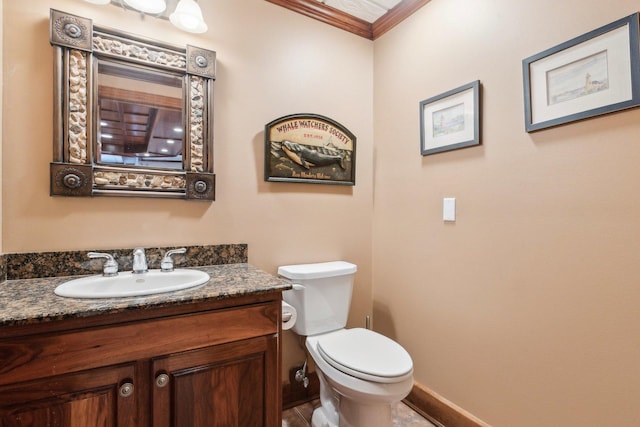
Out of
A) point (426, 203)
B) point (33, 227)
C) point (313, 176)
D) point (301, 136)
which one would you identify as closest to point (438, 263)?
point (426, 203)

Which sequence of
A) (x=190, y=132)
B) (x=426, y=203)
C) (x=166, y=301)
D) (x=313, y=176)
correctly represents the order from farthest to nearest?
(x=313, y=176) → (x=426, y=203) → (x=190, y=132) → (x=166, y=301)

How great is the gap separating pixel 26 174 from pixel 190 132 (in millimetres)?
656

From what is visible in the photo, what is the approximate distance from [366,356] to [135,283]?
1030mm

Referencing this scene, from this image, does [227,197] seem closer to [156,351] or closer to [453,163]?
[156,351]

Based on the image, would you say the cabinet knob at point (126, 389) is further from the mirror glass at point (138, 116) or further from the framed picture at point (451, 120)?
the framed picture at point (451, 120)

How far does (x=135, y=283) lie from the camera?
1316 mm

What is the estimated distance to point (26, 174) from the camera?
4.20 feet

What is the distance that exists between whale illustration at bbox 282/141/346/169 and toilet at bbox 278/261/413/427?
602 millimetres

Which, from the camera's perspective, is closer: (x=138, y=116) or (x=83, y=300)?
(x=83, y=300)

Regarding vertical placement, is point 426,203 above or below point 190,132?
below

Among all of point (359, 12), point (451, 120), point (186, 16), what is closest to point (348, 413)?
point (451, 120)

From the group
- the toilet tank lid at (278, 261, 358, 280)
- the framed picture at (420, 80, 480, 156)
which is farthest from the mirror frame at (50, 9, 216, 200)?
the framed picture at (420, 80, 480, 156)

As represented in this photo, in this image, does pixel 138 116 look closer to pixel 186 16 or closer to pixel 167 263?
pixel 186 16

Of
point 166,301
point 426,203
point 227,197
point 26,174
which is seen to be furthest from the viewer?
point 426,203
